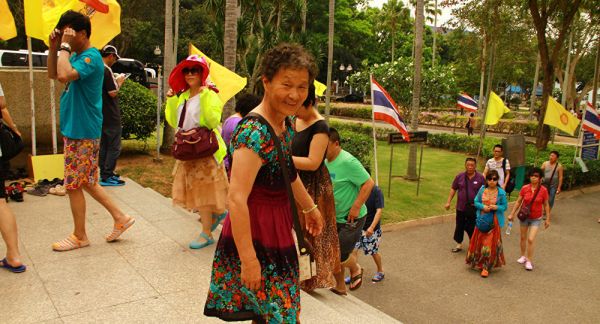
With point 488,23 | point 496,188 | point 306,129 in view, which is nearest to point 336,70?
point 488,23

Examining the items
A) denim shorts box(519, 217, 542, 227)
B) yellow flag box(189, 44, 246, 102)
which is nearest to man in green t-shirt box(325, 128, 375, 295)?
yellow flag box(189, 44, 246, 102)

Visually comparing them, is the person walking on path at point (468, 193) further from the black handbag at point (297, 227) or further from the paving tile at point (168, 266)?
the black handbag at point (297, 227)

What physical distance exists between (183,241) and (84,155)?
1268 mm

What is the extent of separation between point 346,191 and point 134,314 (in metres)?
2.04

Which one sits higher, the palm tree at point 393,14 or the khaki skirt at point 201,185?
the palm tree at point 393,14

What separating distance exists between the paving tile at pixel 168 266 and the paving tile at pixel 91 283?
8cm

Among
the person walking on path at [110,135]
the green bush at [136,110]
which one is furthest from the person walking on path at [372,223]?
the green bush at [136,110]

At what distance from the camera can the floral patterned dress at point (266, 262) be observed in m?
2.30

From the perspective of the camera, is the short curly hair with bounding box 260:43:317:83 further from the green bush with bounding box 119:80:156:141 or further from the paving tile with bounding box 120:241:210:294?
A: the green bush with bounding box 119:80:156:141

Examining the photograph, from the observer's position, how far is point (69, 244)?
4379mm

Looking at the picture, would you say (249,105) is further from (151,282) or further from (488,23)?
(488,23)

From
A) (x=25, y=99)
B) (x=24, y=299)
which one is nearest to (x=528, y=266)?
(x=24, y=299)

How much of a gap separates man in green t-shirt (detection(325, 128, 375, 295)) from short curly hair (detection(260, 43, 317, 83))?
6.72ft

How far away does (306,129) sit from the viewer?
11.6 ft
